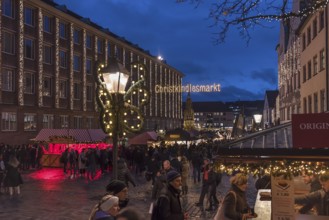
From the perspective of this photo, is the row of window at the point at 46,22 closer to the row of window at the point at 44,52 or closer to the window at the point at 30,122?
the row of window at the point at 44,52

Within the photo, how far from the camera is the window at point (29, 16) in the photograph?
4138 cm

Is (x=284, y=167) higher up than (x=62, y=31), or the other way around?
(x=62, y=31)

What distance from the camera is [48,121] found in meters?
45.1

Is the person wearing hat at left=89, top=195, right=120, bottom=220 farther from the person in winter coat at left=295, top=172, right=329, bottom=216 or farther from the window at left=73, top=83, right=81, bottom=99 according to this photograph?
the window at left=73, top=83, right=81, bottom=99

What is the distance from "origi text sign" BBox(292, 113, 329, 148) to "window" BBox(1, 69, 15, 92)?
33814 millimetres

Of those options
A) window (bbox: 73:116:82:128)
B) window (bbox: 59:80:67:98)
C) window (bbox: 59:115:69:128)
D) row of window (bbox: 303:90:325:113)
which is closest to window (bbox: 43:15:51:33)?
window (bbox: 59:80:67:98)

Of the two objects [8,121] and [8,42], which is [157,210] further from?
[8,42]

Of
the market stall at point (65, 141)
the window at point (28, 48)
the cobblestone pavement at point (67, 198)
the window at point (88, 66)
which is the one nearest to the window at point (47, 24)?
the window at point (28, 48)

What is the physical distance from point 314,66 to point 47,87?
24741 mm

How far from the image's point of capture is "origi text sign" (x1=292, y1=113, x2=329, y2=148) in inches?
311

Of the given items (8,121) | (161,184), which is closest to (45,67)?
(8,121)

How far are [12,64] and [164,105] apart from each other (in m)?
49.8

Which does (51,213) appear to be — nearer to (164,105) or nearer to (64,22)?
(64,22)

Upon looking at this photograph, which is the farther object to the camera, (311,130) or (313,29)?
(313,29)
